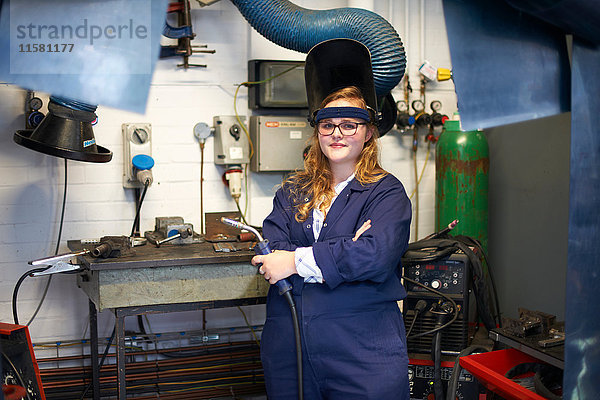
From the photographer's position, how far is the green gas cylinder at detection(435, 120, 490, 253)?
3312 mm

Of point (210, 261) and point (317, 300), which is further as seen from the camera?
point (210, 261)

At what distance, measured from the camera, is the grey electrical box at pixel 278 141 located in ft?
10.8

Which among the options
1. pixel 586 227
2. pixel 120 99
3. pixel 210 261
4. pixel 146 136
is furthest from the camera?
pixel 146 136

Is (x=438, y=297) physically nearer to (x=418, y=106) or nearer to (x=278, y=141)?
(x=278, y=141)

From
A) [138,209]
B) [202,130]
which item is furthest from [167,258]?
[202,130]

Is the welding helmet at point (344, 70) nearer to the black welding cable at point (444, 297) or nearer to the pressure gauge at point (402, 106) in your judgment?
the black welding cable at point (444, 297)

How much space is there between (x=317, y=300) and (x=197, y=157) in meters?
1.61

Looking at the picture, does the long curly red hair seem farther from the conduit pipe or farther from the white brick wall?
the white brick wall

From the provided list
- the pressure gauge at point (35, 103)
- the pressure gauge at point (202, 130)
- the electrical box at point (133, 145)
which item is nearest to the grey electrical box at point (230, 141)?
the pressure gauge at point (202, 130)

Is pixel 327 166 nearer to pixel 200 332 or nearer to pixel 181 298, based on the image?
pixel 181 298

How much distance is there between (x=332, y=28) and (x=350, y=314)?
1.43 meters

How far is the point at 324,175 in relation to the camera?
2250 mm

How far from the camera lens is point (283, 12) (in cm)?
279

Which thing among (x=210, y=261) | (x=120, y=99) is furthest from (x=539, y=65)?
(x=210, y=261)
